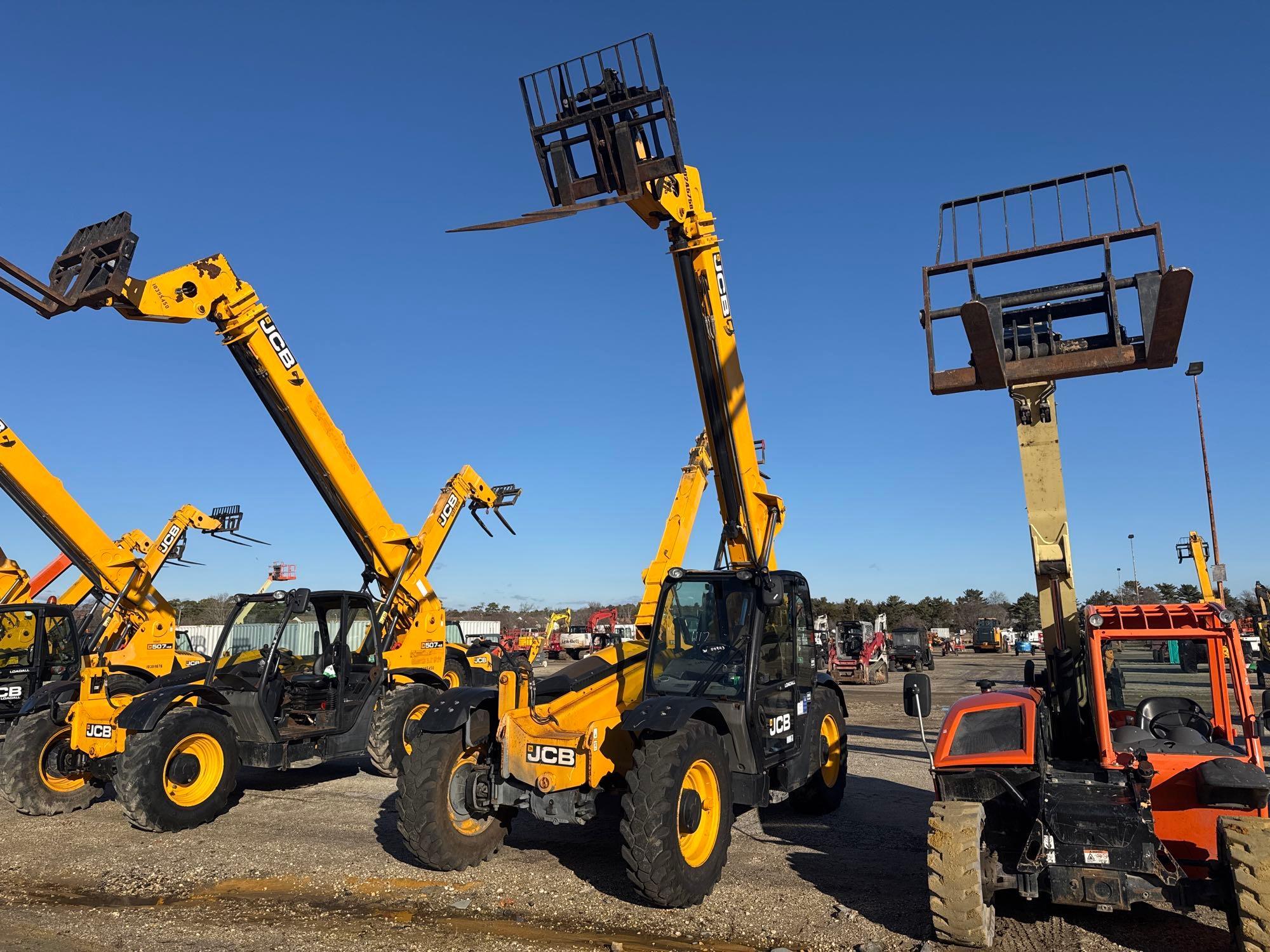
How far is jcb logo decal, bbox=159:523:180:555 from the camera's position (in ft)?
49.7

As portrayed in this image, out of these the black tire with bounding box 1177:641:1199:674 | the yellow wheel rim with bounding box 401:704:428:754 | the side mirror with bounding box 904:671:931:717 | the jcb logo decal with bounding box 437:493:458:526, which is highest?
the jcb logo decal with bounding box 437:493:458:526

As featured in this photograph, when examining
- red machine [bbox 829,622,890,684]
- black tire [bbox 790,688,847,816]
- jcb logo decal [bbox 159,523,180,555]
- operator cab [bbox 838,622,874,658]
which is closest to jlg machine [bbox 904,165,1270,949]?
black tire [bbox 790,688,847,816]

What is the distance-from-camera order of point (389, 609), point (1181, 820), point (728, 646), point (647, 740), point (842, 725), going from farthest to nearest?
1. point (389, 609)
2. point (842, 725)
3. point (728, 646)
4. point (647, 740)
5. point (1181, 820)

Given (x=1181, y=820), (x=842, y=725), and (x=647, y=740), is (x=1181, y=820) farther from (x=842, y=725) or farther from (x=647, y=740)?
(x=842, y=725)

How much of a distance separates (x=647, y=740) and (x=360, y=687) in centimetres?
517

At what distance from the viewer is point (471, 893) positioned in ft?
19.1

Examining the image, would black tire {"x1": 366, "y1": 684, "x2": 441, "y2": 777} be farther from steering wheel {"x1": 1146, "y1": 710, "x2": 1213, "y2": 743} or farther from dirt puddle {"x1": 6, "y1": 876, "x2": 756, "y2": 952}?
steering wheel {"x1": 1146, "y1": 710, "x2": 1213, "y2": 743}

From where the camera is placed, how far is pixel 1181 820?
4.77 m

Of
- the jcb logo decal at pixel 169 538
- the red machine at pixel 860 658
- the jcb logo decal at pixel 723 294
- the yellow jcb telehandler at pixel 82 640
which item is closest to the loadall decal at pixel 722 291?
the jcb logo decal at pixel 723 294

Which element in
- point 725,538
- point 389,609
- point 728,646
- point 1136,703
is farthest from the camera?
point 389,609

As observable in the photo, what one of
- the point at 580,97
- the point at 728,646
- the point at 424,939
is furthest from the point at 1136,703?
the point at 580,97

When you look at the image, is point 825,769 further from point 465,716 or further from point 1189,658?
point 465,716

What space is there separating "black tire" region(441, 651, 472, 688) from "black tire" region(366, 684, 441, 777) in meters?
2.38

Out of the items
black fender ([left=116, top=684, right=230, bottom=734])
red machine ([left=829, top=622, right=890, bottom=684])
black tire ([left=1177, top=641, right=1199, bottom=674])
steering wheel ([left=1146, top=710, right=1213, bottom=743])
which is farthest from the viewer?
red machine ([left=829, top=622, right=890, bottom=684])
